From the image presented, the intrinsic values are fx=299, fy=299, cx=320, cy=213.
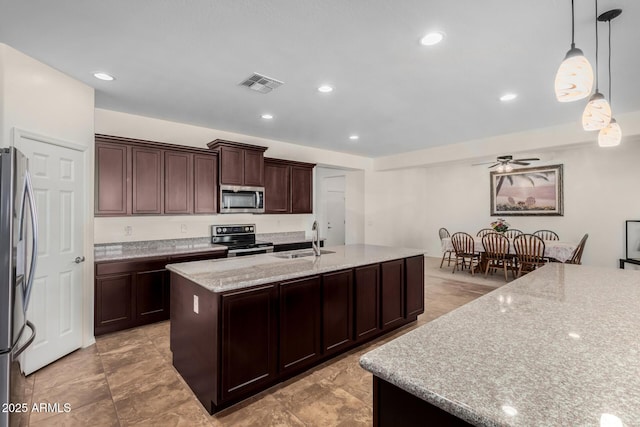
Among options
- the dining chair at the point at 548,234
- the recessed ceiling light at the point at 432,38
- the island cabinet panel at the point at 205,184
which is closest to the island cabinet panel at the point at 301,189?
the island cabinet panel at the point at 205,184

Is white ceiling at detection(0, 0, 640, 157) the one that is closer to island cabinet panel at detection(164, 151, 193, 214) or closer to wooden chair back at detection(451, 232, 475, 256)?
island cabinet panel at detection(164, 151, 193, 214)

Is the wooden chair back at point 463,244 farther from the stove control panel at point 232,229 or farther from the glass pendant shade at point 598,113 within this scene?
the glass pendant shade at point 598,113

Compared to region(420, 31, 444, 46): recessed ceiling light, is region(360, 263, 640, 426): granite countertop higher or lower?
lower

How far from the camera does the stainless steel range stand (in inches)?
175

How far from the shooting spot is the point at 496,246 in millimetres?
5742

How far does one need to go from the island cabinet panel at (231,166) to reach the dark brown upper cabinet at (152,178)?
11cm

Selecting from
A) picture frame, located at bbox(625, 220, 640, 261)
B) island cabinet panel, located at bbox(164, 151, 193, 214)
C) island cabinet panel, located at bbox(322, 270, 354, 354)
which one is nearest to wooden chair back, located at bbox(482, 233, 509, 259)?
picture frame, located at bbox(625, 220, 640, 261)

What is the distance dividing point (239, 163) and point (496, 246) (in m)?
4.97

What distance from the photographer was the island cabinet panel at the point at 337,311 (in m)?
2.65

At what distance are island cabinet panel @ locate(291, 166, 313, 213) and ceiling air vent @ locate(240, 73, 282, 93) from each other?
7.21 feet

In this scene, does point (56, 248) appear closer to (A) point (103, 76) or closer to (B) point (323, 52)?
(A) point (103, 76)

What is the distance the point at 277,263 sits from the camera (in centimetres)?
276

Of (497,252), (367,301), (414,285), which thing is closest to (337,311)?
(367,301)

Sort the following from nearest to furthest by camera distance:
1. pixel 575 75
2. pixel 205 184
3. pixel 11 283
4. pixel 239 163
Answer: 1. pixel 575 75
2. pixel 11 283
3. pixel 205 184
4. pixel 239 163
